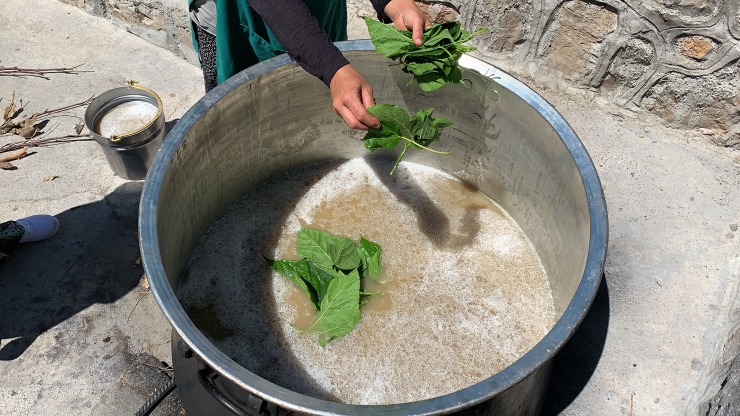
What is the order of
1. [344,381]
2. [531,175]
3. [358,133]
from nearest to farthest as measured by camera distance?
1. [344,381]
2. [531,175]
3. [358,133]

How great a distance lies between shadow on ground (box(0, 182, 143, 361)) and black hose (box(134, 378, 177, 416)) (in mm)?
521

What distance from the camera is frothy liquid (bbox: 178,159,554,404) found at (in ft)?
6.60

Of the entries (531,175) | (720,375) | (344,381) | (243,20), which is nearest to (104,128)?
(243,20)

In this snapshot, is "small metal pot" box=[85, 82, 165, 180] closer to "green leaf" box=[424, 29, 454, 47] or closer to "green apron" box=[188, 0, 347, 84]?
"green apron" box=[188, 0, 347, 84]

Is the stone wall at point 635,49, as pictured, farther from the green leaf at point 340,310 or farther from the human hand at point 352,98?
the green leaf at point 340,310

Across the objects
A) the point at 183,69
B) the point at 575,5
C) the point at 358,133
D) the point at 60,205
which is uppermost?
the point at 575,5

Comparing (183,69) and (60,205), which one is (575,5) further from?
(60,205)

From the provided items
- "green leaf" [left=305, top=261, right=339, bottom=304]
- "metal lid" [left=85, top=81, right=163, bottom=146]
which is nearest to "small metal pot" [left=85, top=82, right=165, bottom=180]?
"metal lid" [left=85, top=81, right=163, bottom=146]

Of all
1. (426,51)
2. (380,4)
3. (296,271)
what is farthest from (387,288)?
(380,4)

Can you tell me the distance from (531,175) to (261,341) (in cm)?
124

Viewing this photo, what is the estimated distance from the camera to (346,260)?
2199 millimetres

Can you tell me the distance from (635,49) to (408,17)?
137cm

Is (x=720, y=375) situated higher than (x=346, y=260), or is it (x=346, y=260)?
(x=346, y=260)

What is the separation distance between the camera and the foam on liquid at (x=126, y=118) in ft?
9.36
